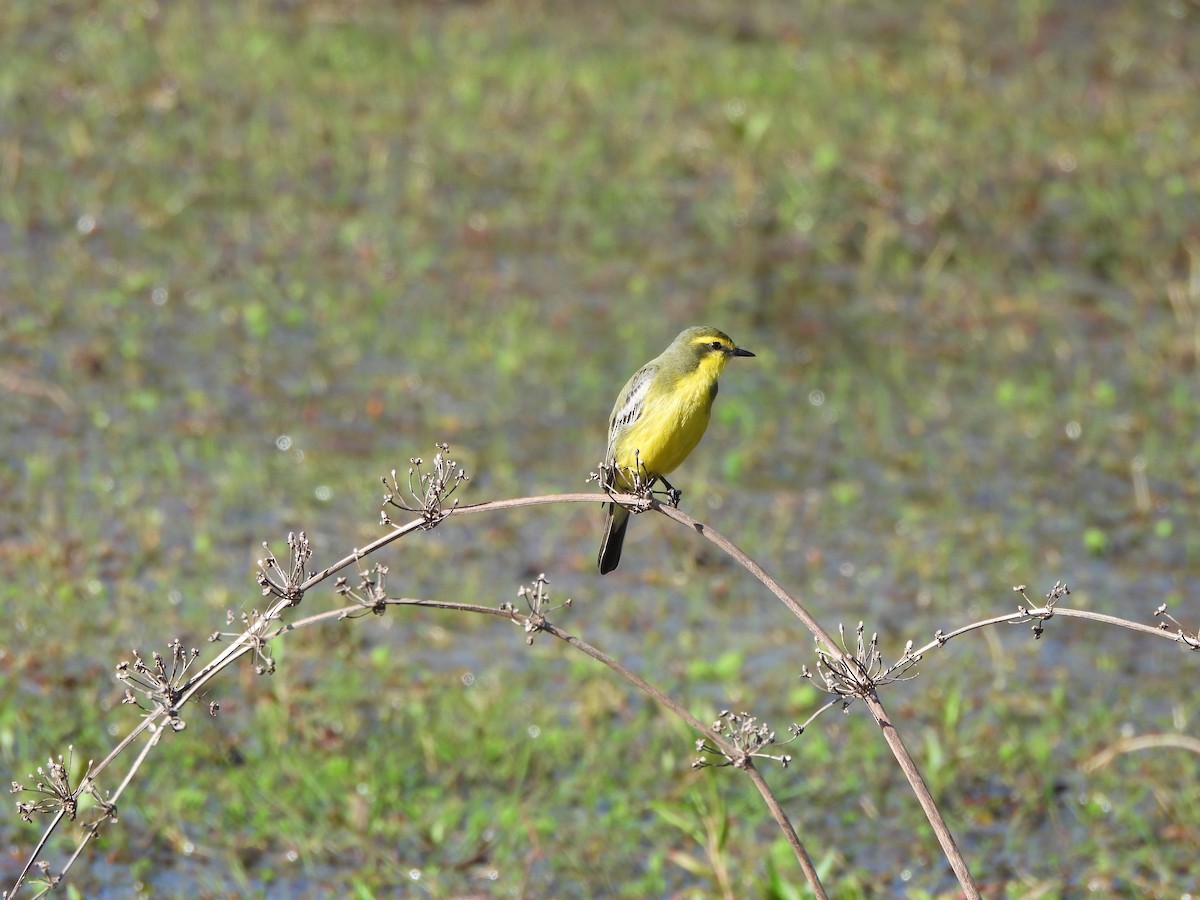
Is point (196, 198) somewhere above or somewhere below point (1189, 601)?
above

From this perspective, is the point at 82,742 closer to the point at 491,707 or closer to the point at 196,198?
the point at 491,707

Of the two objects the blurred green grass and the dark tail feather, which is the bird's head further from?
the blurred green grass

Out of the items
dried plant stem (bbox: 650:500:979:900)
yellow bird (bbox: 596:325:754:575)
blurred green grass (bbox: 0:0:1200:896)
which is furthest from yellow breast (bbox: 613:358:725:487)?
dried plant stem (bbox: 650:500:979:900)

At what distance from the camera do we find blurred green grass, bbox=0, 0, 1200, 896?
6.23 m

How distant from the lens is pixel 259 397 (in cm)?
884

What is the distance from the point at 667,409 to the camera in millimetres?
4930

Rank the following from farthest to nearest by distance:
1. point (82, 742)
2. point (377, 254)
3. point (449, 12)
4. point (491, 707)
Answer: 1. point (449, 12)
2. point (377, 254)
3. point (491, 707)
4. point (82, 742)

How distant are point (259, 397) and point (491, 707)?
288 centimetres

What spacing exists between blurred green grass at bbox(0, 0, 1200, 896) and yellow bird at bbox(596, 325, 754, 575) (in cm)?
134

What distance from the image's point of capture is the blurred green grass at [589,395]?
6227 mm

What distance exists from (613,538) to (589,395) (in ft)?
13.6

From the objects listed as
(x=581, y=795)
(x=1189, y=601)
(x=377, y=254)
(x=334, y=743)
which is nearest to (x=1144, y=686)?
(x=1189, y=601)

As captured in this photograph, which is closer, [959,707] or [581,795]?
[581,795]

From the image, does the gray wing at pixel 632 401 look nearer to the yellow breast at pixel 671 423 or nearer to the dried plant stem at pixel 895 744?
the yellow breast at pixel 671 423
